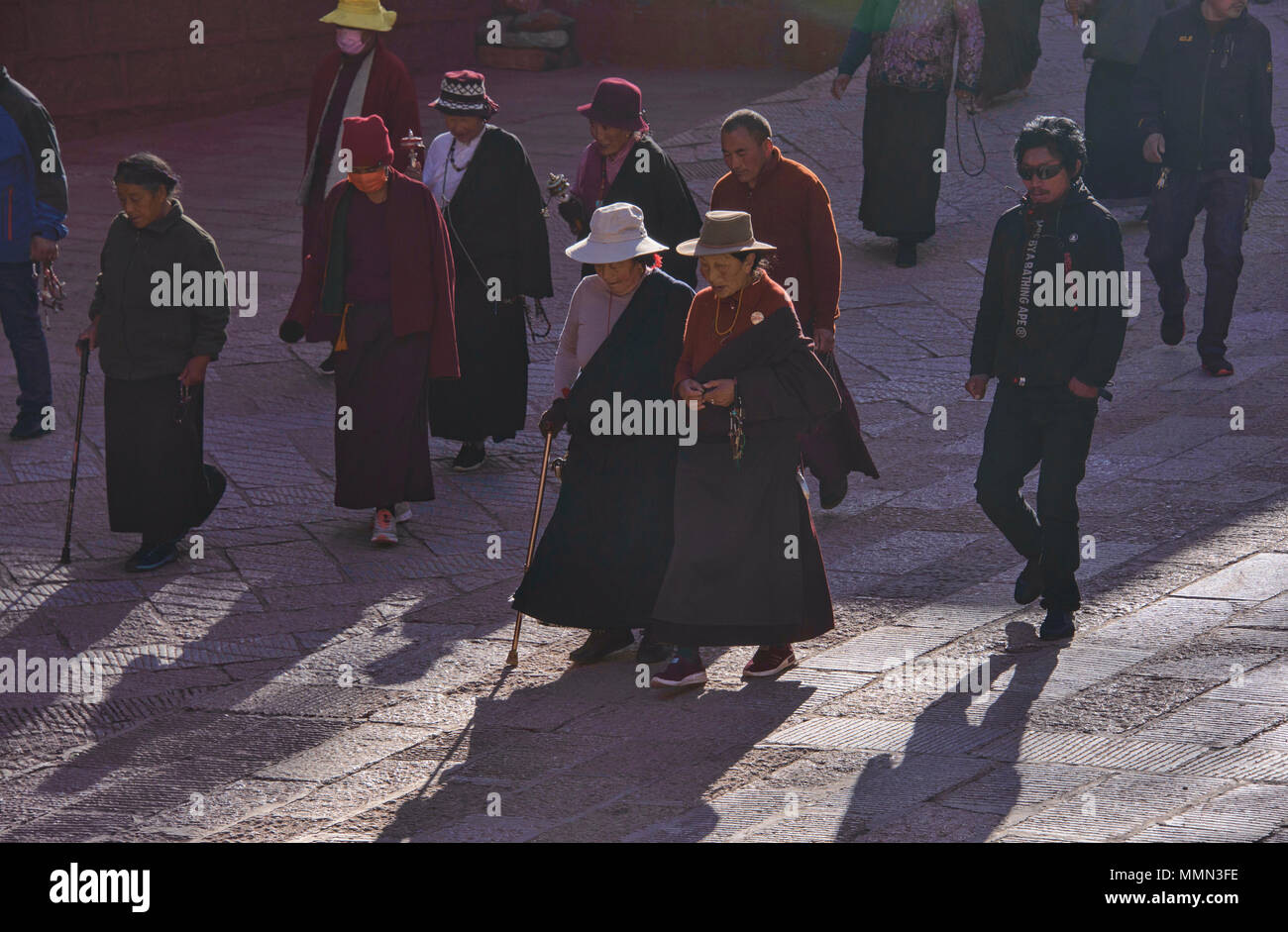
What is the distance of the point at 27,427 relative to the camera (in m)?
9.13

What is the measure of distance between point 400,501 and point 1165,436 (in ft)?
12.3

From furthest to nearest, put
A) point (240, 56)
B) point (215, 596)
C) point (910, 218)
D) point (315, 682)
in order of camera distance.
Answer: point (240, 56), point (910, 218), point (215, 596), point (315, 682)

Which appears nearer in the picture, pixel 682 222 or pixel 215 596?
pixel 215 596

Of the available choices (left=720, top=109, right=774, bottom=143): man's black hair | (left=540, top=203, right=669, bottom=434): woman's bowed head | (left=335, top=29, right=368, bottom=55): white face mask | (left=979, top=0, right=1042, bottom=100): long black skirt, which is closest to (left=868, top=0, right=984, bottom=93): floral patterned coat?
(left=979, top=0, right=1042, bottom=100): long black skirt

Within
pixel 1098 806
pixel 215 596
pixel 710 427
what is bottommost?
pixel 215 596

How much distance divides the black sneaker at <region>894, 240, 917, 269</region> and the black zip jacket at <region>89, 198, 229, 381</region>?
228 inches

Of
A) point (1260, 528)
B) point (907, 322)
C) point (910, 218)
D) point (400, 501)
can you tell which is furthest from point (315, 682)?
point (910, 218)

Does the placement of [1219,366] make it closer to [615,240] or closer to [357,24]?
[615,240]

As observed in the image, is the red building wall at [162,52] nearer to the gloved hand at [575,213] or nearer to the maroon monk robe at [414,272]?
the maroon monk robe at [414,272]

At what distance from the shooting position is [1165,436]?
29.0ft

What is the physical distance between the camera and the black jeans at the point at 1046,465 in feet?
20.7

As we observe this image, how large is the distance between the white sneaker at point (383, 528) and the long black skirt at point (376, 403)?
57mm

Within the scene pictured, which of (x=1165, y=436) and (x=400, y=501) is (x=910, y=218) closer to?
(x=1165, y=436)

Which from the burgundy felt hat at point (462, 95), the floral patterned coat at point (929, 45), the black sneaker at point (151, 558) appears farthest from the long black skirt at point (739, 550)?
the floral patterned coat at point (929, 45)
